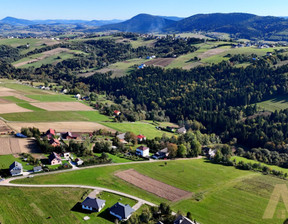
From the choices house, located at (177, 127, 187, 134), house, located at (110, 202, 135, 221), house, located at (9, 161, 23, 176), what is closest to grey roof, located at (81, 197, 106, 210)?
house, located at (110, 202, 135, 221)

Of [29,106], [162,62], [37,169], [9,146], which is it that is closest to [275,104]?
[162,62]

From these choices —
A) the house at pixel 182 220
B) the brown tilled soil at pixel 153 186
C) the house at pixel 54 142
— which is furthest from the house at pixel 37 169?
the house at pixel 182 220

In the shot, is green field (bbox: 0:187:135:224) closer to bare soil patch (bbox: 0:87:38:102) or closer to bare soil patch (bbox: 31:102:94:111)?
bare soil patch (bbox: 31:102:94:111)

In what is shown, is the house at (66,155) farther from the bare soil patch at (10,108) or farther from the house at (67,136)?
the bare soil patch at (10,108)

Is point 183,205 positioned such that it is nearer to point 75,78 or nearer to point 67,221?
point 67,221

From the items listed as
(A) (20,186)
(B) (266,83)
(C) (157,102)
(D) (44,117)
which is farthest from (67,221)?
(B) (266,83)

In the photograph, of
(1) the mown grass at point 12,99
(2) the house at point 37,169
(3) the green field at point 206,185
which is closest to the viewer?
(3) the green field at point 206,185

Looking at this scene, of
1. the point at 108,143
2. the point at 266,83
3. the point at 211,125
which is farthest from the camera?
the point at 266,83
